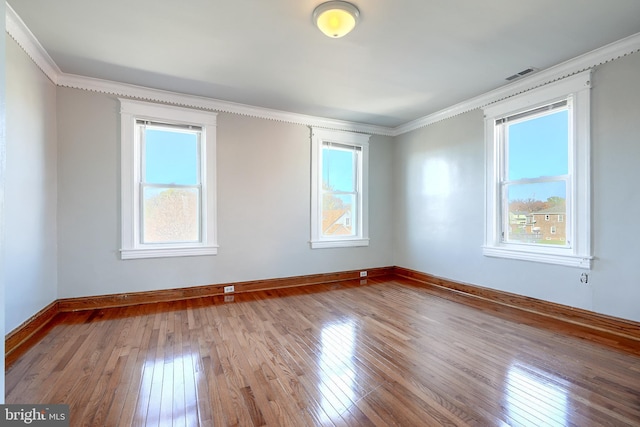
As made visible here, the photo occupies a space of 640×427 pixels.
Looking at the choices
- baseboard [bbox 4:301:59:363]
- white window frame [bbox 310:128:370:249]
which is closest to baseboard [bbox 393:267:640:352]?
white window frame [bbox 310:128:370:249]

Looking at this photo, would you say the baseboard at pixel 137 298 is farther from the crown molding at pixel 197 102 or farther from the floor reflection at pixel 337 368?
the crown molding at pixel 197 102

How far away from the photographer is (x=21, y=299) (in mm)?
2479

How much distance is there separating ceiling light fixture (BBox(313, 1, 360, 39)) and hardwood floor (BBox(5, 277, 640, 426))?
258 centimetres

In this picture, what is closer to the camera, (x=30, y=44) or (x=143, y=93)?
(x=30, y=44)

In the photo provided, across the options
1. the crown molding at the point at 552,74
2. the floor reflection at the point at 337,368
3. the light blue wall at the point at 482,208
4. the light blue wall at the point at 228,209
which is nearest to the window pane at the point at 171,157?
the light blue wall at the point at 228,209

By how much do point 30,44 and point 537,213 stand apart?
17.9 feet

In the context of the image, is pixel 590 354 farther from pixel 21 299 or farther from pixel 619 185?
pixel 21 299

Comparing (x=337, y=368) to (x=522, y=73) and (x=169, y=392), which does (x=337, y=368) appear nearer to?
(x=169, y=392)

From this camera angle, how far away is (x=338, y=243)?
482 cm

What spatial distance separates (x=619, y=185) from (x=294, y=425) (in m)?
3.47

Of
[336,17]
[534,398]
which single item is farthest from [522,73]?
[534,398]

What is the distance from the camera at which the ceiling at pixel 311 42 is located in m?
2.14

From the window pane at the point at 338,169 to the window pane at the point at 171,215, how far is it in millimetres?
2059

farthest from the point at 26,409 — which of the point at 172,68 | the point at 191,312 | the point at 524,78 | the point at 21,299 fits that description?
the point at 524,78
